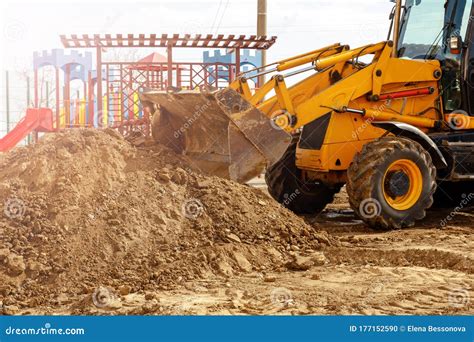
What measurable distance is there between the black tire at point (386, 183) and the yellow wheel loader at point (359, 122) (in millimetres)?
12

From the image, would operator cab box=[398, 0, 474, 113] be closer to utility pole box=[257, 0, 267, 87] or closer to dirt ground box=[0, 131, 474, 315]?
dirt ground box=[0, 131, 474, 315]

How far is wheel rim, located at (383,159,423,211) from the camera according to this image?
8.64 metres

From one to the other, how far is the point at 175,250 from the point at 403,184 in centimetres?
329

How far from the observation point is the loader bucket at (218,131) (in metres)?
7.89

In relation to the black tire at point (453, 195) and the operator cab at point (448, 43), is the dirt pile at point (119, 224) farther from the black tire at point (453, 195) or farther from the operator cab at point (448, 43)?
the black tire at point (453, 195)

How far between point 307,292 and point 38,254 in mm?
2356

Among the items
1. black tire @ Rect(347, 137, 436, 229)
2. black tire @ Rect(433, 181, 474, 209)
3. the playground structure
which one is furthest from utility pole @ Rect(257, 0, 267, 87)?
black tire @ Rect(347, 137, 436, 229)

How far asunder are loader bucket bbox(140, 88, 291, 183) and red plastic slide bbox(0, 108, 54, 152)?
11512 millimetres

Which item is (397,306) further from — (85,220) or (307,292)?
(85,220)

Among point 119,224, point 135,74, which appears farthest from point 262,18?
point 119,224

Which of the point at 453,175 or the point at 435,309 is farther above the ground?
the point at 453,175

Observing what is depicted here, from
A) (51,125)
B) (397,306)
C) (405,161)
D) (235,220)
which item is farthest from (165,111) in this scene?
(51,125)

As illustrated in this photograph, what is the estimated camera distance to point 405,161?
862 cm

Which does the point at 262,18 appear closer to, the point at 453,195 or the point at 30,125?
the point at 30,125
